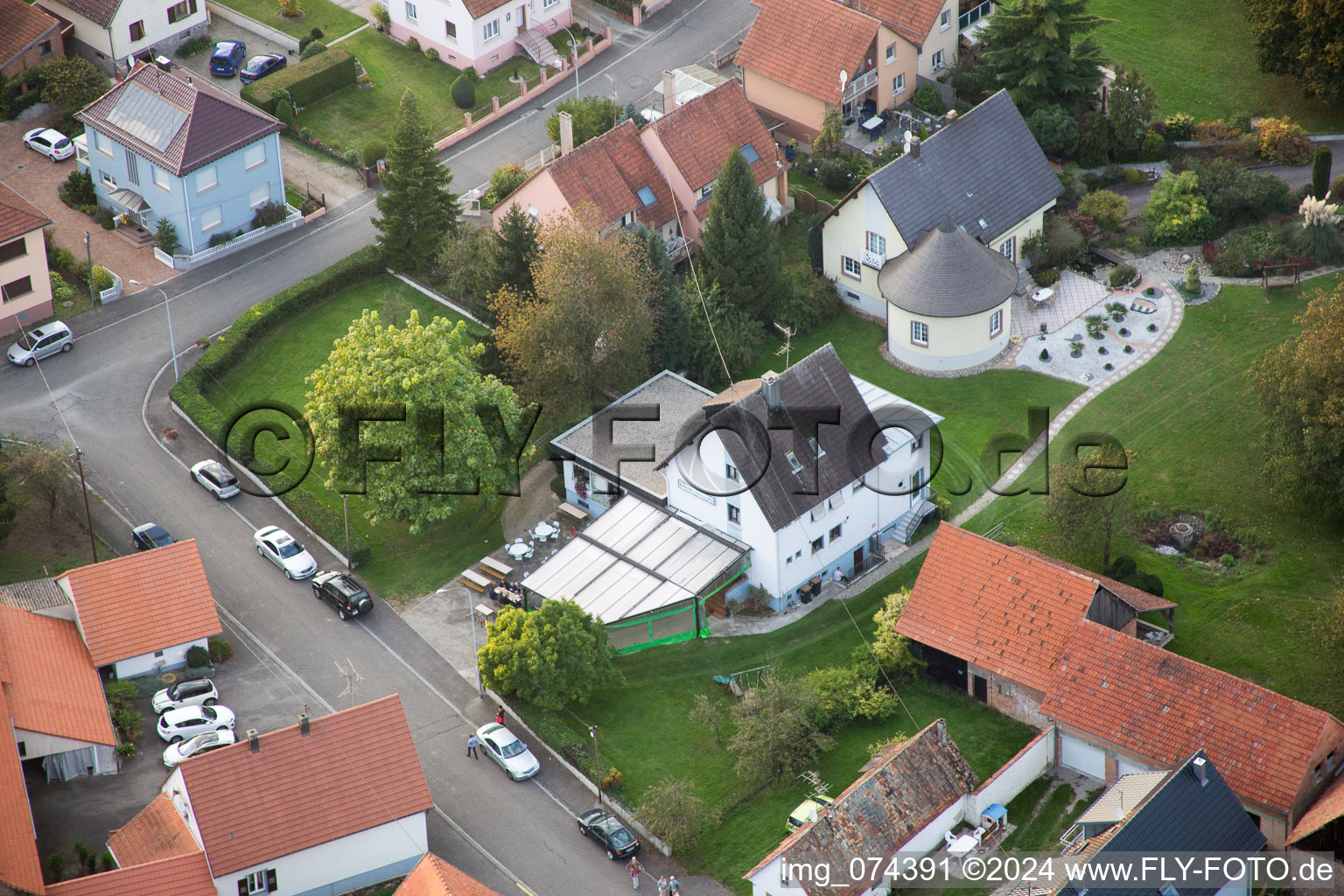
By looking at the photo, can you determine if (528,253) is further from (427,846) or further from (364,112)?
(427,846)

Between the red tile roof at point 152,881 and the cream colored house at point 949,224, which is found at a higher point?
the cream colored house at point 949,224

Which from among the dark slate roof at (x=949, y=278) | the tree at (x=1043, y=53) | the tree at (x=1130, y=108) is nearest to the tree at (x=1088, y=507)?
the dark slate roof at (x=949, y=278)

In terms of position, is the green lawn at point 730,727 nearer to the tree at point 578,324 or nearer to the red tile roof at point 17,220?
the tree at point 578,324

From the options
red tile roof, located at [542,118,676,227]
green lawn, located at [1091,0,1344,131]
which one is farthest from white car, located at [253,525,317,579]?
green lawn, located at [1091,0,1344,131]

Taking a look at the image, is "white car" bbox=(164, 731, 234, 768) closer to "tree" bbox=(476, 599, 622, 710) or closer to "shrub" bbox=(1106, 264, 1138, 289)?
"tree" bbox=(476, 599, 622, 710)

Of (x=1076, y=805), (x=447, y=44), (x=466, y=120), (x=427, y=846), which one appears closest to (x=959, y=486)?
(x=1076, y=805)

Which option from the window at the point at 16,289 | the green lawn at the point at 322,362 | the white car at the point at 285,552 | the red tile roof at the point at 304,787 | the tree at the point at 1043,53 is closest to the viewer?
the red tile roof at the point at 304,787

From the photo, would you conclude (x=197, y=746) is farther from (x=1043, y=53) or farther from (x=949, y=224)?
(x=1043, y=53)
